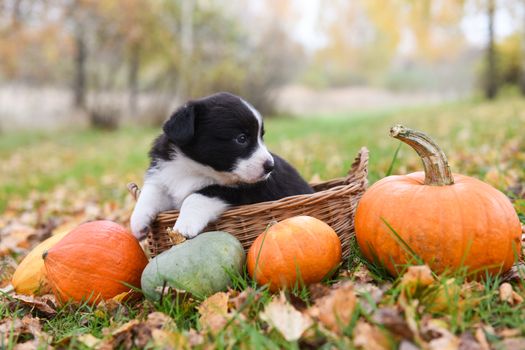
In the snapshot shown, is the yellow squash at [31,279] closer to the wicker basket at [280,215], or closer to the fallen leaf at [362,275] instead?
the wicker basket at [280,215]

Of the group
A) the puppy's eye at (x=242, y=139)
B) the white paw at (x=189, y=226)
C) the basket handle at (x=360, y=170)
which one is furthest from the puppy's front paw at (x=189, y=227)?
the basket handle at (x=360, y=170)

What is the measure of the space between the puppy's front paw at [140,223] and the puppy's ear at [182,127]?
431 mm

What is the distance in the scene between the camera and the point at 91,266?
2342 mm

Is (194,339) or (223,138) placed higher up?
(223,138)

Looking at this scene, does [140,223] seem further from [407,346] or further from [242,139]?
[407,346]

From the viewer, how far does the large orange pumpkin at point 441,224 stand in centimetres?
198

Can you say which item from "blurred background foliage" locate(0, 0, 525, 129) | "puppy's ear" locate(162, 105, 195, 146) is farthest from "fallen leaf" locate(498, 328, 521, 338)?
"blurred background foliage" locate(0, 0, 525, 129)

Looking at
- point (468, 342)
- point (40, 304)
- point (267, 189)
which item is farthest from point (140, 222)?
point (468, 342)

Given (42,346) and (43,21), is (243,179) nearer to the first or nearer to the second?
(42,346)

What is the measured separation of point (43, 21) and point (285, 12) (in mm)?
29775

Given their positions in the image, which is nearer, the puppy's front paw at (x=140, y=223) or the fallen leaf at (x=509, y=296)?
the fallen leaf at (x=509, y=296)

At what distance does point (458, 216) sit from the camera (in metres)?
1.99

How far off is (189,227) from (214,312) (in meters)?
0.56

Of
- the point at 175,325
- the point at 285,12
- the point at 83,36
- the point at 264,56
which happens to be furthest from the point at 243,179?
the point at 285,12
